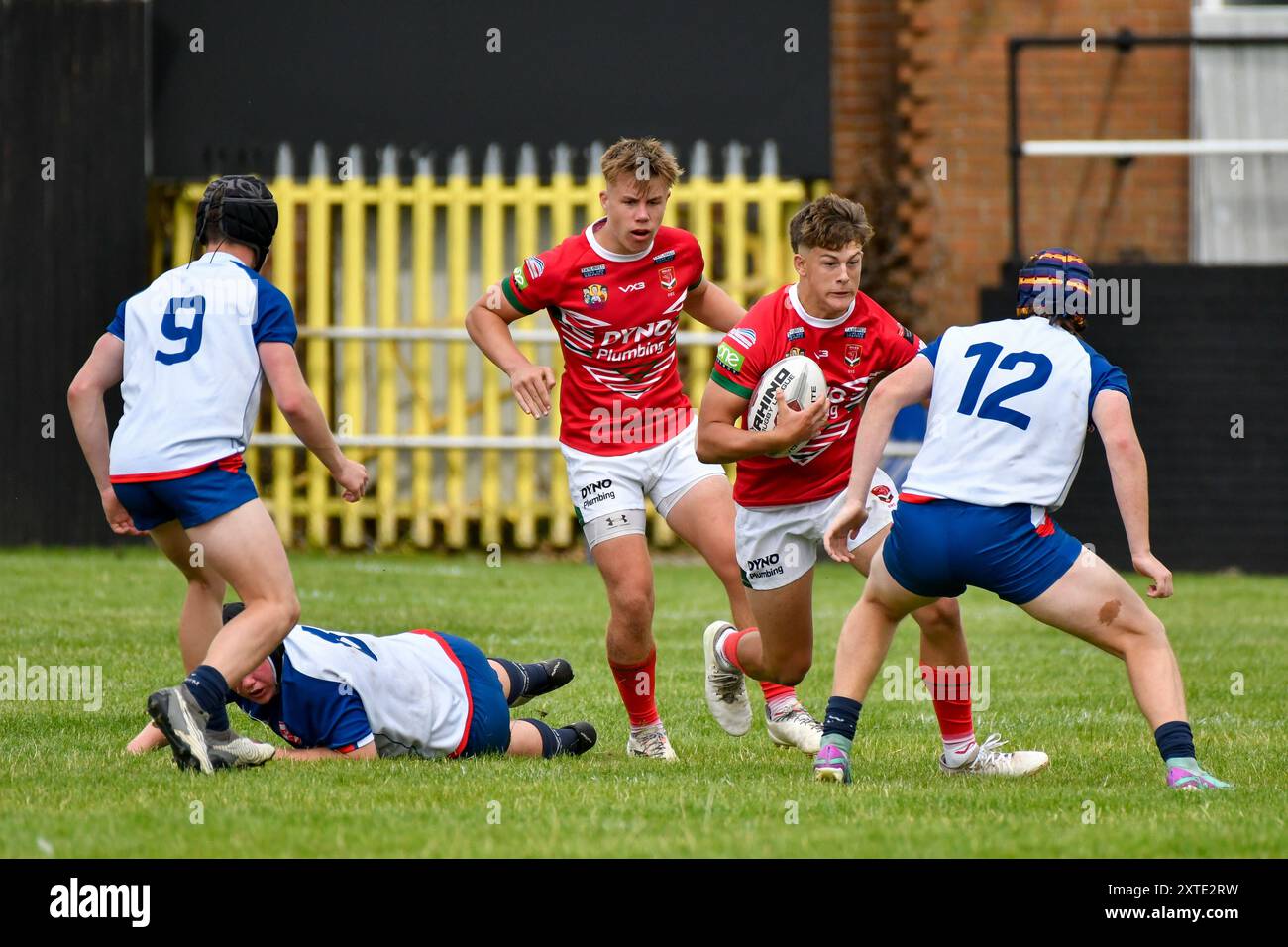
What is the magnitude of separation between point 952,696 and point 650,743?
1.25 metres

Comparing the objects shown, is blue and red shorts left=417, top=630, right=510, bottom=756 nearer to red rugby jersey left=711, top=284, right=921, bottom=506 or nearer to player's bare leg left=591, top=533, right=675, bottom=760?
player's bare leg left=591, top=533, right=675, bottom=760

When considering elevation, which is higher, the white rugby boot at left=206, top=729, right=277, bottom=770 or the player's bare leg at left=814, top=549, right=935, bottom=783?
the player's bare leg at left=814, top=549, right=935, bottom=783

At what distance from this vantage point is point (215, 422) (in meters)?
6.15

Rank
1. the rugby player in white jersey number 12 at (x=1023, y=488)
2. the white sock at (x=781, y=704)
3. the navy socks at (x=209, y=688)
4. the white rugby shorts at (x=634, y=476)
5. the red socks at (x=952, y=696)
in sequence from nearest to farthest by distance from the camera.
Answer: the rugby player in white jersey number 12 at (x=1023, y=488), the navy socks at (x=209, y=688), the red socks at (x=952, y=696), the white rugby shorts at (x=634, y=476), the white sock at (x=781, y=704)

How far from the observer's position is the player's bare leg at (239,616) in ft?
19.3

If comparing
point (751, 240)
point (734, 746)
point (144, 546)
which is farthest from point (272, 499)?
point (734, 746)

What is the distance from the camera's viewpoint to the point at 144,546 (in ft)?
51.6

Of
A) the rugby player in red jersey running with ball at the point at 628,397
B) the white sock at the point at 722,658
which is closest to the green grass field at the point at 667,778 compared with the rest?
the white sock at the point at 722,658

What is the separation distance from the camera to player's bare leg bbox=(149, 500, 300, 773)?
5.89 metres

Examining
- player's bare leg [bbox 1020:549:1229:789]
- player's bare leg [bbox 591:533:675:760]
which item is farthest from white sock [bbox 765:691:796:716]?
player's bare leg [bbox 1020:549:1229:789]

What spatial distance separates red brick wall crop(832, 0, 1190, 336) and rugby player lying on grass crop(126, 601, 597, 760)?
10139 mm

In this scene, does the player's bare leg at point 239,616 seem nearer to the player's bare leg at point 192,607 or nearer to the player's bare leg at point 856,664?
the player's bare leg at point 192,607

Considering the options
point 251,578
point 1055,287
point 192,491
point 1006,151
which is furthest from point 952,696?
point 1006,151

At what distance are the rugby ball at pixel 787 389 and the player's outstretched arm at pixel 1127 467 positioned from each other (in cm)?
109
